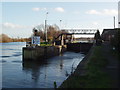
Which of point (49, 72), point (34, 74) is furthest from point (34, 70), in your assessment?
point (34, 74)

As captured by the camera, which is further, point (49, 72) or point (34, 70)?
point (34, 70)

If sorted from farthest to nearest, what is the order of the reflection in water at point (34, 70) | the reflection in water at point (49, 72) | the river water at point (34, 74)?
the reflection in water at point (34, 70) < the reflection in water at point (49, 72) < the river water at point (34, 74)

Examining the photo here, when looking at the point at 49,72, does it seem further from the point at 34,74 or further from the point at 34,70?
the point at 34,70

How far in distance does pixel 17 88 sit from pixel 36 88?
1358mm

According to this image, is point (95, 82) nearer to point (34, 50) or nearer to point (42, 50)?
point (34, 50)

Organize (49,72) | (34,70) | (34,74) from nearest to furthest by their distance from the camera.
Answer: (34,74)
(49,72)
(34,70)

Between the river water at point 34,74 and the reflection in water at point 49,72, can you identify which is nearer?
the river water at point 34,74

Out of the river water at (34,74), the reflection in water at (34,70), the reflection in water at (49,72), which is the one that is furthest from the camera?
the reflection in water at (34,70)

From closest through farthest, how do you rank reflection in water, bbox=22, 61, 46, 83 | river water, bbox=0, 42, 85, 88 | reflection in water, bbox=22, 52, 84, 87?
river water, bbox=0, 42, 85, 88 → reflection in water, bbox=22, 52, 84, 87 → reflection in water, bbox=22, 61, 46, 83

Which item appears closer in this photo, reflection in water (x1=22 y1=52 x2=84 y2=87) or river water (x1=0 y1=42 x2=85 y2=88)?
river water (x1=0 y1=42 x2=85 y2=88)

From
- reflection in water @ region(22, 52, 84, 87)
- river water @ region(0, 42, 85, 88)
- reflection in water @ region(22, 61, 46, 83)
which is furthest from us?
reflection in water @ region(22, 61, 46, 83)

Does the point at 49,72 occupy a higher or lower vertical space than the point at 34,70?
higher

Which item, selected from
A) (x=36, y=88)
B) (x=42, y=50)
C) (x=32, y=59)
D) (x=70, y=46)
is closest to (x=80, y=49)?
(x=70, y=46)

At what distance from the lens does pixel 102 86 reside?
9164 millimetres
